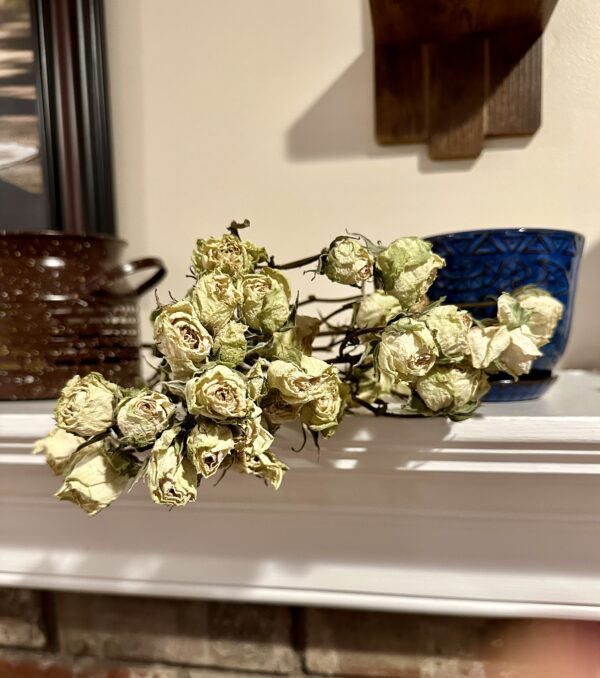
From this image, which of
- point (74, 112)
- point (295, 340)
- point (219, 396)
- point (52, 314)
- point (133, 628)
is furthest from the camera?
point (74, 112)

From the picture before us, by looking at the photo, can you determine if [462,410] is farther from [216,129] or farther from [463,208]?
[216,129]

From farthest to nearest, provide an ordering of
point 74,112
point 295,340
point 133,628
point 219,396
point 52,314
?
1. point 74,112
2. point 133,628
3. point 52,314
4. point 295,340
5. point 219,396

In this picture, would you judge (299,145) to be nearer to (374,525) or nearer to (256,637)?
(374,525)

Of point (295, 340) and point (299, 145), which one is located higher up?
point (299, 145)

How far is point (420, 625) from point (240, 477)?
0.94 ft

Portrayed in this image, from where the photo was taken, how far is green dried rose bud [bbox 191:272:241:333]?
403 millimetres

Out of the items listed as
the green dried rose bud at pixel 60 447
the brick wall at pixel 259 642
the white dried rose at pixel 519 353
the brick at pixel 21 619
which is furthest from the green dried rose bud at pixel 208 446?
the brick at pixel 21 619

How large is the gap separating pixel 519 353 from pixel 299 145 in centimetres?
49

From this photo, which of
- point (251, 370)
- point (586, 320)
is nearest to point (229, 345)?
point (251, 370)

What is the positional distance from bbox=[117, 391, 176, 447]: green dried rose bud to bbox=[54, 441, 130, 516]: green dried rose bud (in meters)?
0.04

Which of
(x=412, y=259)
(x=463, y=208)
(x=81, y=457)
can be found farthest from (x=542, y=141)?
(x=81, y=457)

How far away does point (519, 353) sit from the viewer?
0.45m

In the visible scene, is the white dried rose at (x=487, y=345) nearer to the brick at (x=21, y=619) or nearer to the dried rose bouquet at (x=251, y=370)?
the dried rose bouquet at (x=251, y=370)

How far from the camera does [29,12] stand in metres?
0.80
